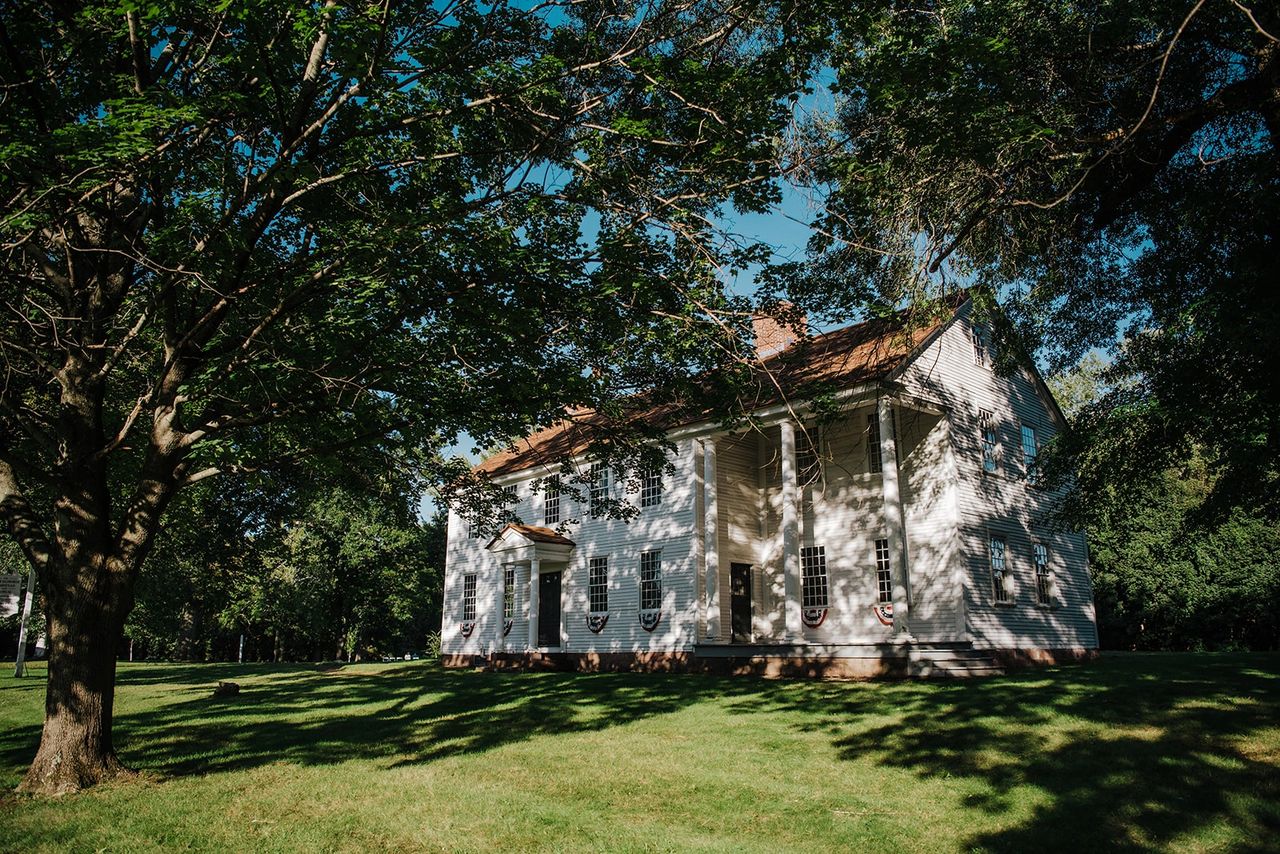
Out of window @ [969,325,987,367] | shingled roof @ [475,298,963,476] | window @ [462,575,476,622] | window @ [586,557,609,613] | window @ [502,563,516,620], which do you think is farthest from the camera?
window @ [462,575,476,622]

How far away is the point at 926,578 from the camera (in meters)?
18.6

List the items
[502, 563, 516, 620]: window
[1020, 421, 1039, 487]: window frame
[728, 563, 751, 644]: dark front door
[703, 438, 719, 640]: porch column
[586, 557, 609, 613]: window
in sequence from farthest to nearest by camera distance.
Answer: [502, 563, 516, 620]: window
[586, 557, 609, 613]: window
[728, 563, 751, 644]: dark front door
[1020, 421, 1039, 487]: window frame
[703, 438, 719, 640]: porch column

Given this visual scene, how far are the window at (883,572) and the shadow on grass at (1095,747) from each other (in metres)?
4.63

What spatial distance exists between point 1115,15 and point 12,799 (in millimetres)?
14021

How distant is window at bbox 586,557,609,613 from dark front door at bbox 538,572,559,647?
1.57 metres

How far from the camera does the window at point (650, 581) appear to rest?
22.0m

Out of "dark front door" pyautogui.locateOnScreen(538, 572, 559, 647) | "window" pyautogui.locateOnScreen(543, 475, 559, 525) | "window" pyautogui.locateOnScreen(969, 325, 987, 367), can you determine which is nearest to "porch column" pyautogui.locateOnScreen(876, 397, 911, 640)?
"window" pyautogui.locateOnScreen(969, 325, 987, 367)

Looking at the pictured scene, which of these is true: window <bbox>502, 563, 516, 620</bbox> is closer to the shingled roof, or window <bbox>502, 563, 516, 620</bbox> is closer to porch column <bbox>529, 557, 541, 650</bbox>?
porch column <bbox>529, 557, 541, 650</bbox>

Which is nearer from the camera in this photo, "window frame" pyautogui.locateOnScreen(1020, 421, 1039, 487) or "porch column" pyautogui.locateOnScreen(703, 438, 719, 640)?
"porch column" pyautogui.locateOnScreen(703, 438, 719, 640)

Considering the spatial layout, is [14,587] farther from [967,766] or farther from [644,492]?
[967,766]

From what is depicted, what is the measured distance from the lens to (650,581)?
73.3 ft

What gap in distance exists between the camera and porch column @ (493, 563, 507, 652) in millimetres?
26438

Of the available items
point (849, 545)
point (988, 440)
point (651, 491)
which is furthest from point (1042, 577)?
point (651, 491)

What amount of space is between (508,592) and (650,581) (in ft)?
21.4
